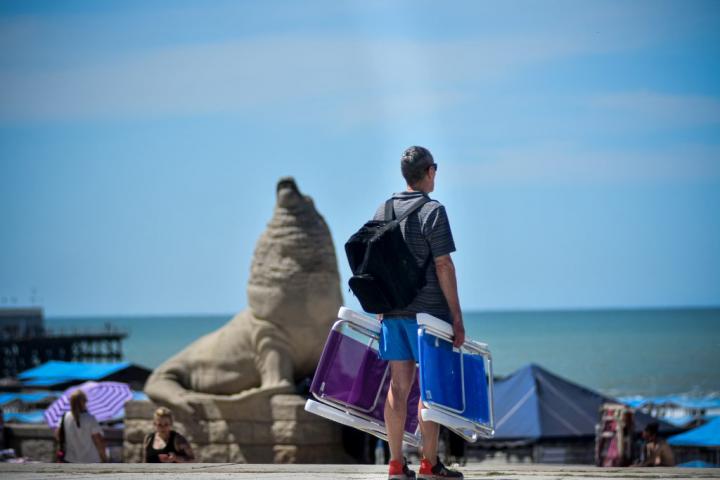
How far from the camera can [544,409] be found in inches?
823

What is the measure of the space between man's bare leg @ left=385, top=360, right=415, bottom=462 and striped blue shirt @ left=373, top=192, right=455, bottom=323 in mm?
270

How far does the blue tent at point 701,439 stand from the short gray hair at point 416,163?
12.2 metres

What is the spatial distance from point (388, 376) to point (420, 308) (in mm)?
817

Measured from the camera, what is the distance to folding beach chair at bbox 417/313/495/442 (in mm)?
5840

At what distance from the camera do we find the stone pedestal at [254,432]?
513 inches

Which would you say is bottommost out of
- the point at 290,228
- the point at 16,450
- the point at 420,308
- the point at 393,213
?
the point at 16,450

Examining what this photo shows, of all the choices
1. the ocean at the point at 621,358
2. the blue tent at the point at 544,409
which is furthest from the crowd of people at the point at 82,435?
the ocean at the point at 621,358

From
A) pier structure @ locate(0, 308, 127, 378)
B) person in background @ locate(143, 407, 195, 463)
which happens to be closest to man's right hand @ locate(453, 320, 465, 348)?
person in background @ locate(143, 407, 195, 463)

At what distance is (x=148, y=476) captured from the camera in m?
6.63

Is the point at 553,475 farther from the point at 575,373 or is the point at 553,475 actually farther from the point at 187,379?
the point at 575,373

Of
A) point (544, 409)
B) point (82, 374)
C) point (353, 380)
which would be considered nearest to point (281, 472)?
point (353, 380)

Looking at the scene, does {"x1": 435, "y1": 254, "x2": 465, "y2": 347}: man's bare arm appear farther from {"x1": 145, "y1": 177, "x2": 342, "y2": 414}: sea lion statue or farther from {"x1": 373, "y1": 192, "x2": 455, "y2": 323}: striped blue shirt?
{"x1": 145, "y1": 177, "x2": 342, "y2": 414}: sea lion statue

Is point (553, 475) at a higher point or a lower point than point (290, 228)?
lower

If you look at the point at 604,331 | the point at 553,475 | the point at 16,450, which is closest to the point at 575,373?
the point at 16,450
